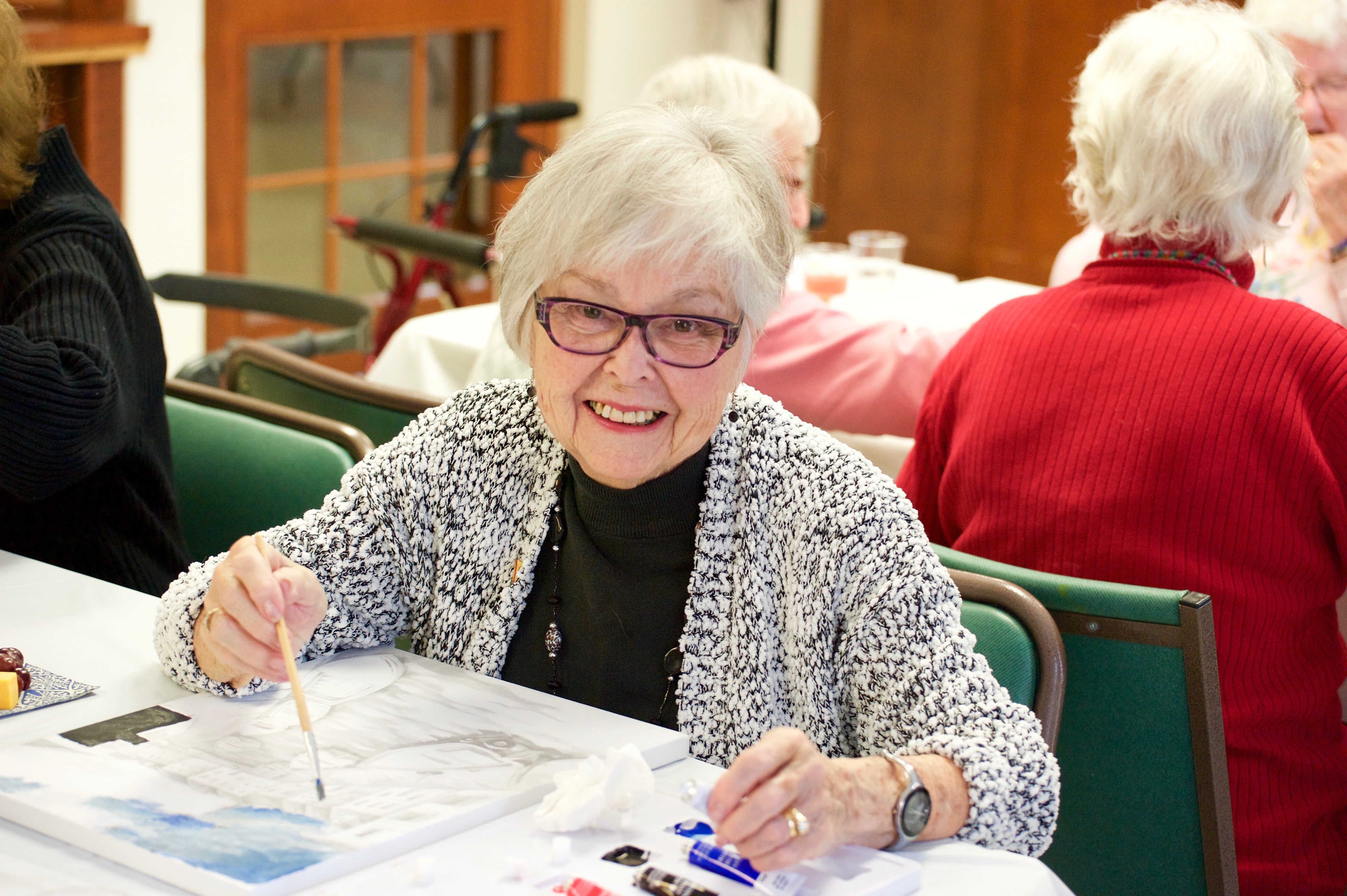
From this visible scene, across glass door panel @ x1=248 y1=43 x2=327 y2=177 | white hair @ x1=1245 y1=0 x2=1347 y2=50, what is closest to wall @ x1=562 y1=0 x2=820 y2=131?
glass door panel @ x1=248 y1=43 x2=327 y2=177

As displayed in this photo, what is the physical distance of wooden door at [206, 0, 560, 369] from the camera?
14.4 feet

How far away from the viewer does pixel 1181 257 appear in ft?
5.80

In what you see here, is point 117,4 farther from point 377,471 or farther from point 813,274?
point 377,471

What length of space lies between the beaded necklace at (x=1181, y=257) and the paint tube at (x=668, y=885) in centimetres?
111

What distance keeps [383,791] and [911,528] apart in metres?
0.53

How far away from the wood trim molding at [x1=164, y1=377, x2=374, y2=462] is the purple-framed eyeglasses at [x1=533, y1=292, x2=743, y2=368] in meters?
0.55

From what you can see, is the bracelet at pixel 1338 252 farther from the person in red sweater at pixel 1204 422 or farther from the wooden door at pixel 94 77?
the wooden door at pixel 94 77

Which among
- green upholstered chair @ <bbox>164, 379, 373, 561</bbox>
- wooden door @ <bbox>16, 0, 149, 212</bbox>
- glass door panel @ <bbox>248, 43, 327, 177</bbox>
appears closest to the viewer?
green upholstered chair @ <bbox>164, 379, 373, 561</bbox>

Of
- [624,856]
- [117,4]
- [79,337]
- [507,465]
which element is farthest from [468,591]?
[117,4]

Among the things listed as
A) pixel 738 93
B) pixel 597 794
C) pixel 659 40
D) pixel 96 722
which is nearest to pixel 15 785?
pixel 96 722

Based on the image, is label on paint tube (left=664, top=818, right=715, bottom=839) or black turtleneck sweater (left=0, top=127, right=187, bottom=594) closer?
label on paint tube (left=664, top=818, right=715, bottom=839)

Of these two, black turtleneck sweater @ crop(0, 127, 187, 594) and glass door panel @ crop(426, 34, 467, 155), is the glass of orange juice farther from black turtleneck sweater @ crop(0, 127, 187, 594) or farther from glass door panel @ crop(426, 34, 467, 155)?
glass door panel @ crop(426, 34, 467, 155)

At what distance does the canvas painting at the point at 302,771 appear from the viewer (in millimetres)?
974

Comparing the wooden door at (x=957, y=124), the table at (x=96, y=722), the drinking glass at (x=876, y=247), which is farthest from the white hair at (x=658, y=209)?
the wooden door at (x=957, y=124)
